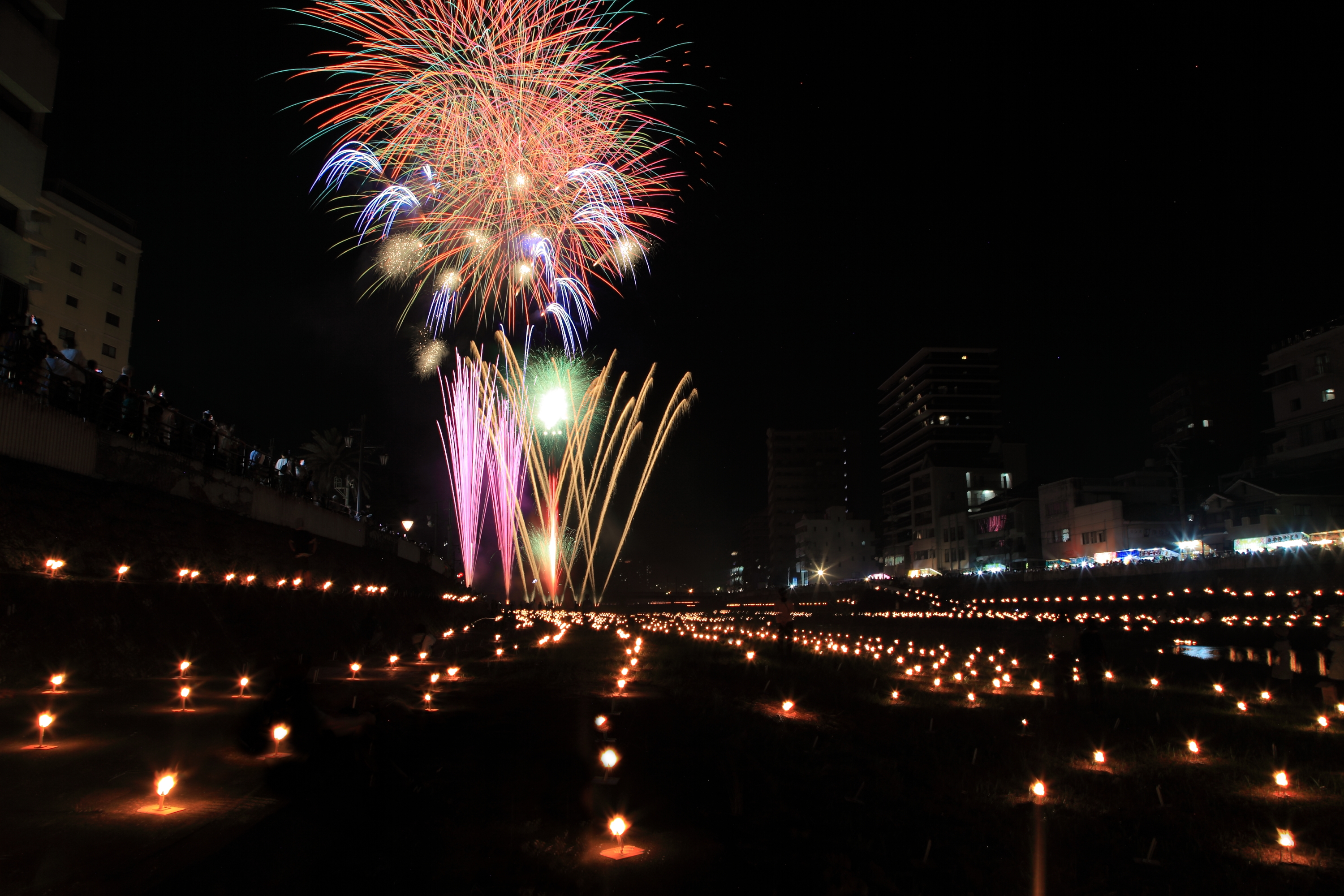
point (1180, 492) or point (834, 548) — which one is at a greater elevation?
point (1180, 492)

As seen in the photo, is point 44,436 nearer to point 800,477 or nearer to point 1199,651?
point 1199,651

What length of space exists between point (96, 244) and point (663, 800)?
6035cm

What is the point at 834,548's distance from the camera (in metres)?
152

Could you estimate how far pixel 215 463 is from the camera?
23750 millimetres

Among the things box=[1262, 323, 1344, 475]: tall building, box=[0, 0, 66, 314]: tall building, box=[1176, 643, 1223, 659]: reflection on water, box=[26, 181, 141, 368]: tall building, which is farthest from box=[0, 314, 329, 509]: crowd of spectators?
box=[1262, 323, 1344, 475]: tall building

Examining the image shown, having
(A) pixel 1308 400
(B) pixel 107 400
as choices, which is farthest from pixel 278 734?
(A) pixel 1308 400

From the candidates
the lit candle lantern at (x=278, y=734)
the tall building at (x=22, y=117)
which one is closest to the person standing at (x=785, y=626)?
the lit candle lantern at (x=278, y=734)

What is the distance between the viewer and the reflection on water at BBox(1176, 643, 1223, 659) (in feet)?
79.6

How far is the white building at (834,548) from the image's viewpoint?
489 ft

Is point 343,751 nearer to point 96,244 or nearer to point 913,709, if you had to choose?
point 913,709

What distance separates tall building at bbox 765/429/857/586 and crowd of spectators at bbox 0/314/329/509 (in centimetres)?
15826

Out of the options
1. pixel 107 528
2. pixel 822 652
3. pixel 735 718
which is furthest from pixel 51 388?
pixel 822 652

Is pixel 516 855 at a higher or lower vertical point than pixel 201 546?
lower

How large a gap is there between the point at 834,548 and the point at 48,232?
125409 mm
